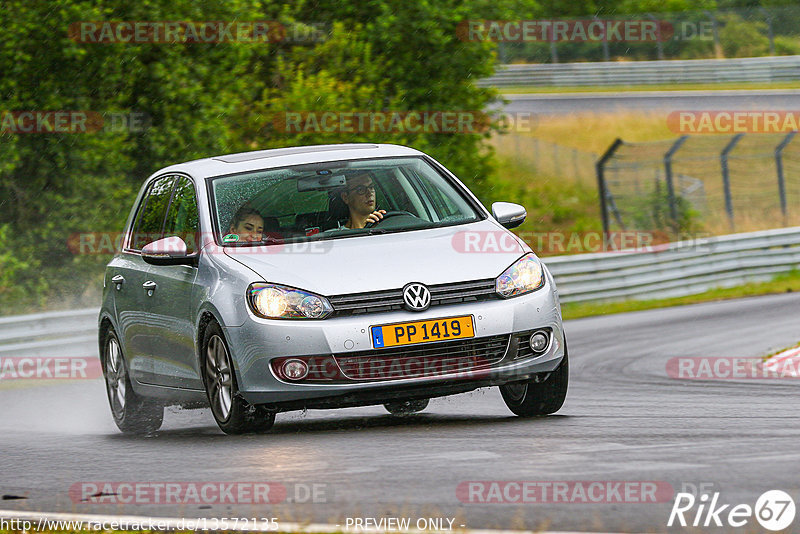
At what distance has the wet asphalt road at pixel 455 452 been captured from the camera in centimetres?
583

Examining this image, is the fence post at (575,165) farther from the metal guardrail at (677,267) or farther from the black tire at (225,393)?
the black tire at (225,393)

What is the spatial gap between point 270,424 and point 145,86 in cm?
1564

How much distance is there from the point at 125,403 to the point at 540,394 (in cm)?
301

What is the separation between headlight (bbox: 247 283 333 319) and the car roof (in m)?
1.36

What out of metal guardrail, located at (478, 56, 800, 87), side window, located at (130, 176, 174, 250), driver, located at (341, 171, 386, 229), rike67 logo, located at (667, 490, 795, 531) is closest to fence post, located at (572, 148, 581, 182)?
metal guardrail, located at (478, 56, 800, 87)

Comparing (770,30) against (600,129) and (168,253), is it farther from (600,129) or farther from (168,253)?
(168,253)

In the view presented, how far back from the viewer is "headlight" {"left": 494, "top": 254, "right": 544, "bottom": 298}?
7992 millimetres

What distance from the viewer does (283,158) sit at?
9164mm

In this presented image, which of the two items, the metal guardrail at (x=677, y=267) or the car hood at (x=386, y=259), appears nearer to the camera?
the car hood at (x=386, y=259)

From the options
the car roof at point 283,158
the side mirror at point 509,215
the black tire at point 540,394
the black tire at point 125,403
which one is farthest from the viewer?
the black tire at point 125,403

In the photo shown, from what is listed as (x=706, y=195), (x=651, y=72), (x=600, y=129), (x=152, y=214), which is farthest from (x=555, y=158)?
A: (x=152, y=214)

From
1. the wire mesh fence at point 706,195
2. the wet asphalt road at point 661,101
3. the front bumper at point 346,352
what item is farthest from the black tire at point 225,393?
the wet asphalt road at point 661,101

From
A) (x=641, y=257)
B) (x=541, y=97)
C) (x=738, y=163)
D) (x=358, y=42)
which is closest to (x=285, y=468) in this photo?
(x=641, y=257)

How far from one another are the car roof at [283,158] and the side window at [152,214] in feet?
0.61
